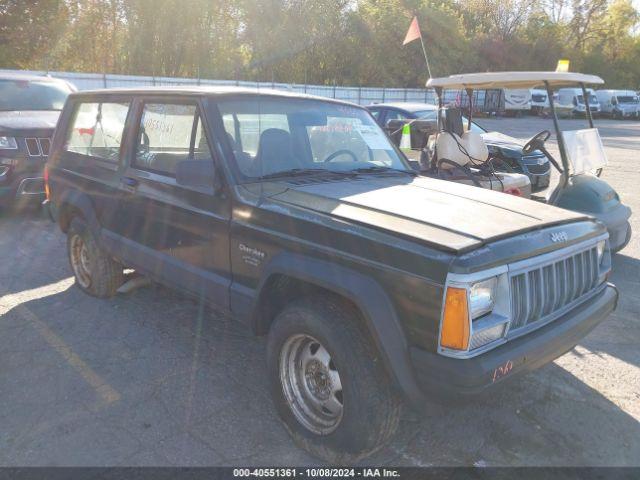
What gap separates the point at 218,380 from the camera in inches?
133

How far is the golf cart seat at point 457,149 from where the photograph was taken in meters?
5.82

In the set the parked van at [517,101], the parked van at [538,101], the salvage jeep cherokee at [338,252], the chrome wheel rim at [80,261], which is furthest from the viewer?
the parked van at [538,101]

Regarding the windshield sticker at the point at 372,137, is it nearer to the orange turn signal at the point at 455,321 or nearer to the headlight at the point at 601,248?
the headlight at the point at 601,248

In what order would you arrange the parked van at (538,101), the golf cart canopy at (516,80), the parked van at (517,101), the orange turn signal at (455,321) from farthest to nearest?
the parked van at (538,101) → the parked van at (517,101) → the golf cart canopy at (516,80) → the orange turn signal at (455,321)

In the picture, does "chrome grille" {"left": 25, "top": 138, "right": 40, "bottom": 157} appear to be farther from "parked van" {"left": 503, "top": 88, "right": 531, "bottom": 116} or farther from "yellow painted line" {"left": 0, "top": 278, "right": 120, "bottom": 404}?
"parked van" {"left": 503, "top": 88, "right": 531, "bottom": 116}

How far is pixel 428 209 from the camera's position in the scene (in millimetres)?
2818

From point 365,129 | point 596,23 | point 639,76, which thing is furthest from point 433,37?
point 365,129

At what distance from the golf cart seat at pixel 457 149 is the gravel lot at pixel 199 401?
2237mm

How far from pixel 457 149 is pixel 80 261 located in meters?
4.04

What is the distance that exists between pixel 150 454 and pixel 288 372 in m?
0.81

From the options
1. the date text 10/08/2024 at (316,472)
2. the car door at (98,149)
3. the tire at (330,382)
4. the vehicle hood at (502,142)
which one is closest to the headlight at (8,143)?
the car door at (98,149)

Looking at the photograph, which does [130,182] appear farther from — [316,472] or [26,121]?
[26,121]

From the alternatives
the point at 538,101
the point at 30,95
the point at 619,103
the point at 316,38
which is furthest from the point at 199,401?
the point at 619,103

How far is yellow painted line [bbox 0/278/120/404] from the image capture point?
3.26 m
